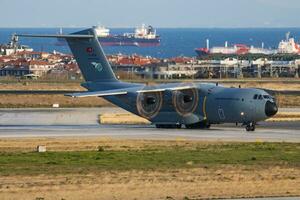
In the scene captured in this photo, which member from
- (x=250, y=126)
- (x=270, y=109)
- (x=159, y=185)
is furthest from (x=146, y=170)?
(x=250, y=126)

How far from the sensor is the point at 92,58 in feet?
181

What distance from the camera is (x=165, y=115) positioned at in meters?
52.2

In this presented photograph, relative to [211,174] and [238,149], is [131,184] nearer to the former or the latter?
[211,174]

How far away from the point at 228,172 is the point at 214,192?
13.8 ft

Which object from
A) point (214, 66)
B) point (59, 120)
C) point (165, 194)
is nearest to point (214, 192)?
point (165, 194)

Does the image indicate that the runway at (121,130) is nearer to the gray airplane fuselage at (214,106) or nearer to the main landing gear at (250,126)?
the main landing gear at (250,126)

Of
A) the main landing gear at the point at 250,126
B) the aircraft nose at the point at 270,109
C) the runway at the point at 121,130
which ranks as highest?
the aircraft nose at the point at 270,109

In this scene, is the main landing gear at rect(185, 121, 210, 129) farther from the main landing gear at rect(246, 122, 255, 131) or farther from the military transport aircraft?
the main landing gear at rect(246, 122, 255, 131)

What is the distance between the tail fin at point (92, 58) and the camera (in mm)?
54906

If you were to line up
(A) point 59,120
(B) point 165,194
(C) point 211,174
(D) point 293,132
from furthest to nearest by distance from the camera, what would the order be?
(A) point 59,120
(D) point 293,132
(C) point 211,174
(B) point 165,194

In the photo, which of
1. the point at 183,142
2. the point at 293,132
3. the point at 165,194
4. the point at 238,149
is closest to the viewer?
the point at 165,194

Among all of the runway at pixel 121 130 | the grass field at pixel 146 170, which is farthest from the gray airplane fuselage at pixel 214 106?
the grass field at pixel 146 170

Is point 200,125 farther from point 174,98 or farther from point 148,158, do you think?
point 148,158

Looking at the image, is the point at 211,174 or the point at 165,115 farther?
the point at 165,115
